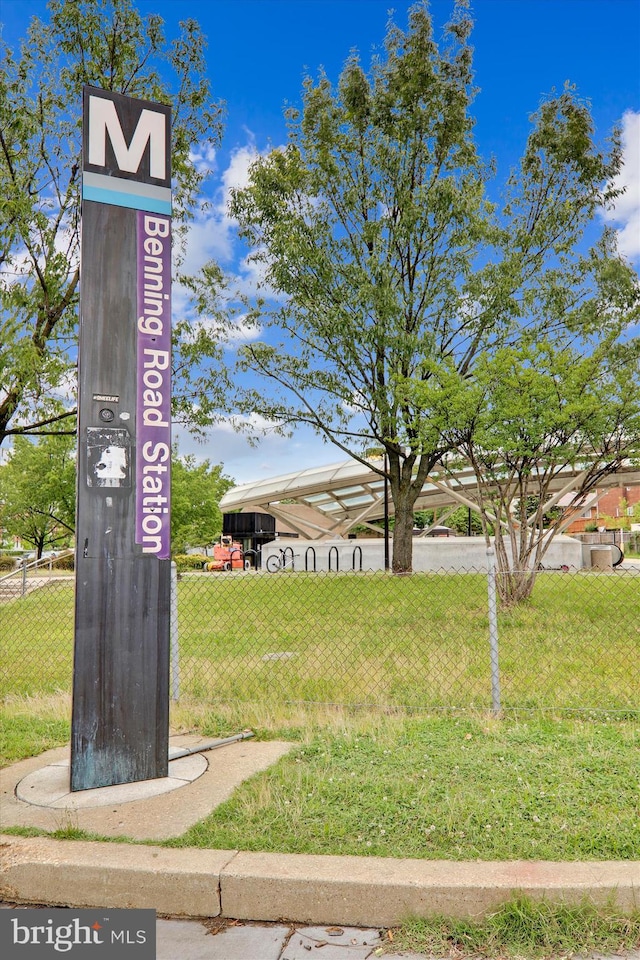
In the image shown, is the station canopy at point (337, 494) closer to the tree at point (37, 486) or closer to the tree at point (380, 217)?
the tree at point (37, 486)

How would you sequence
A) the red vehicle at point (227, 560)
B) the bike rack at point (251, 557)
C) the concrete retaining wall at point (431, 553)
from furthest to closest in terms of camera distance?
1. the bike rack at point (251, 557)
2. the red vehicle at point (227, 560)
3. the concrete retaining wall at point (431, 553)

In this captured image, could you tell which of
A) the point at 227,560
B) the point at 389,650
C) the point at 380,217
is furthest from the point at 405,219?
the point at 227,560

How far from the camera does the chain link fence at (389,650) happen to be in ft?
19.9

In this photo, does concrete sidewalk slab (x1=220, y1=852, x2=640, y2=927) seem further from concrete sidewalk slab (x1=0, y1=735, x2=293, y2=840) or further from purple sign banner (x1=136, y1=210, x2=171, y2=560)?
purple sign banner (x1=136, y1=210, x2=171, y2=560)

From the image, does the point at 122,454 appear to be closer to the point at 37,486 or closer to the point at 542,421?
the point at 542,421

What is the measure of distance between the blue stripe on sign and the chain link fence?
9.88 ft

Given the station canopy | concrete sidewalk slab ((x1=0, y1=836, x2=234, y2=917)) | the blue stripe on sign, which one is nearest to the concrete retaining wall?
the station canopy

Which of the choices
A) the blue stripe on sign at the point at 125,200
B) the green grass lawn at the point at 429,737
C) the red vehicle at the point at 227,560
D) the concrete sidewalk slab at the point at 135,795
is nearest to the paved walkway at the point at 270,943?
the green grass lawn at the point at 429,737

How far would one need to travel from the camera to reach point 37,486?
31.6 meters

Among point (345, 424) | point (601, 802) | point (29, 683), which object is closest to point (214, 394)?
point (345, 424)

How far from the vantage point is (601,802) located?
3.47 meters

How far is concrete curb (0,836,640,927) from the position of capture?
2.70 metres

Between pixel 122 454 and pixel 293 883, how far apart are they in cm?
252

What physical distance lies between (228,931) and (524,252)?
1670 centimetres
